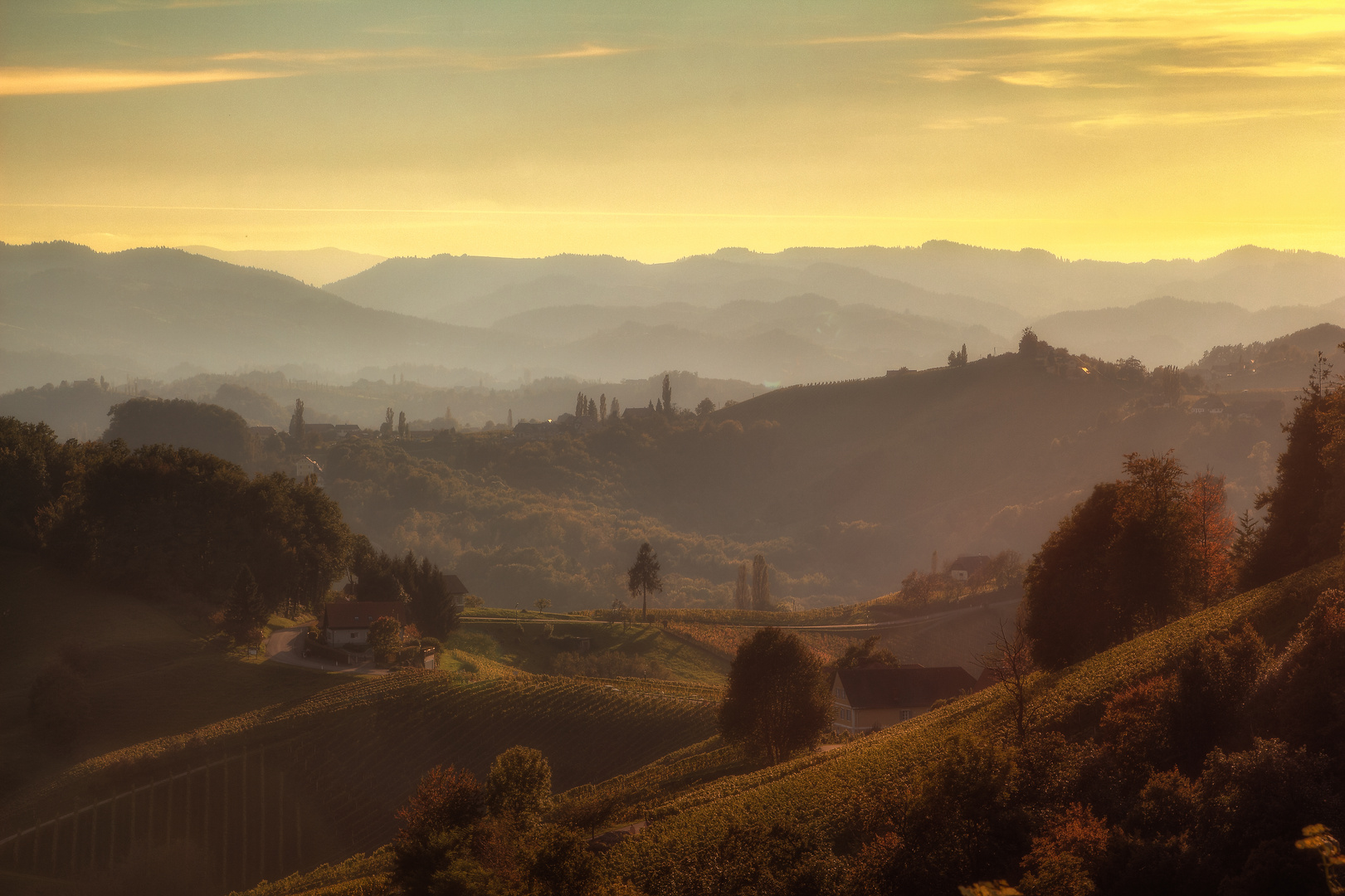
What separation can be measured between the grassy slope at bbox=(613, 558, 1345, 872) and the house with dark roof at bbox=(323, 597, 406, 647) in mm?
35904

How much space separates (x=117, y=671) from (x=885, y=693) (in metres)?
42.1

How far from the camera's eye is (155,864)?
37875 millimetres

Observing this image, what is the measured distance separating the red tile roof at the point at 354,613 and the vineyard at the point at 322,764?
9348mm

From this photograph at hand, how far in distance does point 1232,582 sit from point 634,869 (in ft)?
86.6

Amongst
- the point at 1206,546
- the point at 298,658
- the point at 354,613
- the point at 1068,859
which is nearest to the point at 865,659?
the point at 1206,546

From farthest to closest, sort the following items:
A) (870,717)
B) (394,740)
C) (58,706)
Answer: (870,717), (58,706), (394,740)

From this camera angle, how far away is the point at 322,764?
4384cm

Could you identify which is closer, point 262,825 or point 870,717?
point 262,825

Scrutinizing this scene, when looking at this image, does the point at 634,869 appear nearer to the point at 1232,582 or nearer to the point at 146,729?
the point at 1232,582

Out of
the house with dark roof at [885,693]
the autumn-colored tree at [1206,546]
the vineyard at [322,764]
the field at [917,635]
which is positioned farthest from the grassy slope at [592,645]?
the autumn-colored tree at [1206,546]

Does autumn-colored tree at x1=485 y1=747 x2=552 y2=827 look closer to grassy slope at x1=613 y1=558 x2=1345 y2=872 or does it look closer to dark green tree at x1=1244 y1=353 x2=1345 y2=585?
grassy slope at x1=613 y1=558 x2=1345 y2=872

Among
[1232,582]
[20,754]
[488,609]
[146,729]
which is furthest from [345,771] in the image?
[488,609]

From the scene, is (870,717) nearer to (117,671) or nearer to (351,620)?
(351,620)

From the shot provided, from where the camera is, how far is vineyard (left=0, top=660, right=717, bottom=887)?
39562 mm
